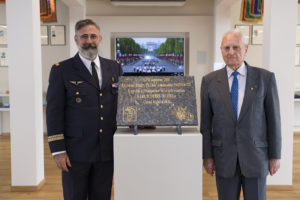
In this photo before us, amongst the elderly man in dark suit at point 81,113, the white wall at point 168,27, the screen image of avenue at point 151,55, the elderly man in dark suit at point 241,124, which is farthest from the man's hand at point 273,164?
the screen image of avenue at point 151,55

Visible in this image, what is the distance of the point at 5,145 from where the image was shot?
6.08 metres

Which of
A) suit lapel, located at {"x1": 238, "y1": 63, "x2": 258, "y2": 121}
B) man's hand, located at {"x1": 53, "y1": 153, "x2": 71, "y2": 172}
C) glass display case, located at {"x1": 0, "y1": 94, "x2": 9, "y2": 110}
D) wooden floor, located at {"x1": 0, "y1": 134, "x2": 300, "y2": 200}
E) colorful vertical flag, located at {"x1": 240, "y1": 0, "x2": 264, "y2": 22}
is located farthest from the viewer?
glass display case, located at {"x1": 0, "y1": 94, "x2": 9, "y2": 110}

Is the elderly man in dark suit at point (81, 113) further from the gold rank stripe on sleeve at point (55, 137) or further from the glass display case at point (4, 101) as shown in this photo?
the glass display case at point (4, 101)

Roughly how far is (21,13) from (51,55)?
3386 mm

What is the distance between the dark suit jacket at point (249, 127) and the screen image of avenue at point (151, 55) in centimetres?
480

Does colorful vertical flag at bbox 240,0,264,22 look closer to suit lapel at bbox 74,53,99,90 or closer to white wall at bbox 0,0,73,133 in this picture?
white wall at bbox 0,0,73,133

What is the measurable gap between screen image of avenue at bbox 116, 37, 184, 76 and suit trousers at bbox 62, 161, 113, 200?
186 inches

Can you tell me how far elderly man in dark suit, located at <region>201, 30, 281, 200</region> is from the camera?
1.84 metres

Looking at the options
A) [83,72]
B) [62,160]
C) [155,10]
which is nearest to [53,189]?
[62,160]

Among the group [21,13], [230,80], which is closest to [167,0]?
[21,13]

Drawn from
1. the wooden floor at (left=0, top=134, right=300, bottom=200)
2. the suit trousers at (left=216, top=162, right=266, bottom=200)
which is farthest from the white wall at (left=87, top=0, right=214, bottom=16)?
the suit trousers at (left=216, top=162, right=266, bottom=200)

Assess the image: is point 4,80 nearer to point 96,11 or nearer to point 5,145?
point 5,145

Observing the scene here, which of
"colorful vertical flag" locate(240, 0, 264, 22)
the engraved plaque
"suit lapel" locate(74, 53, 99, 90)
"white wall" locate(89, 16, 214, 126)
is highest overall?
"colorful vertical flag" locate(240, 0, 264, 22)

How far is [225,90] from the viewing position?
6.18 feet
